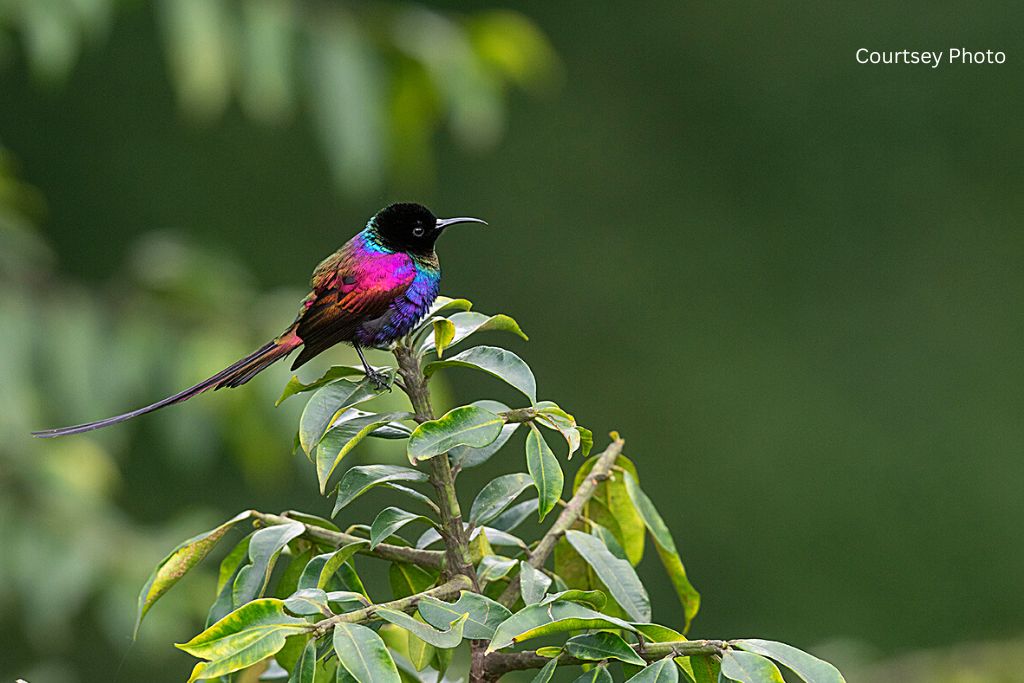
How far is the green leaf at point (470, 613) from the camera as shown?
0.80 metres

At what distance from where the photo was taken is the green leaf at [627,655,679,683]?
2.52 feet

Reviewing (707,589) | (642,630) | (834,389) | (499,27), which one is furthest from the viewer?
(834,389)

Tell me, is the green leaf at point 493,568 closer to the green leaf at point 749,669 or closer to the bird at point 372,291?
the green leaf at point 749,669

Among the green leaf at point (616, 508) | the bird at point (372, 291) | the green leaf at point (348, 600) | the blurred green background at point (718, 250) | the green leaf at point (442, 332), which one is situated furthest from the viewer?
the blurred green background at point (718, 250)

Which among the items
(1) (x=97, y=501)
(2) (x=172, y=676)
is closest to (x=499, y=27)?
(1) (x=97, y=501)

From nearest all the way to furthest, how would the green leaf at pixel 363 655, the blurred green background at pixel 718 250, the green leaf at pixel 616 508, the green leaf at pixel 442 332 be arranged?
the green leaf at pixel 363 655 < the green leaf at pixel 442 332 < the green leaf at pixel 616 508 < the blurred green background at pixel 718 250

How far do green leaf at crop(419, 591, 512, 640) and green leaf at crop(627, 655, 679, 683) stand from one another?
0.10 m

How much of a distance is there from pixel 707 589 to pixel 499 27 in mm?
3902

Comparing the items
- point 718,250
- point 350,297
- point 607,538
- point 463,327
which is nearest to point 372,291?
point 350,297

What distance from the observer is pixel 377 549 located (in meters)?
0.94

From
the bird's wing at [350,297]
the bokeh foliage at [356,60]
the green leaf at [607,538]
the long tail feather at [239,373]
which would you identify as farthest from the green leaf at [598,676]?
the bokeh foliage at [356,60]

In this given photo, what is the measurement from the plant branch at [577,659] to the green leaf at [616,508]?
8.9 inches

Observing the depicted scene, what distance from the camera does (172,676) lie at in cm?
498

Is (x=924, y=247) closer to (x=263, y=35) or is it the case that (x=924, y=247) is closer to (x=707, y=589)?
(x=707, y=589)
